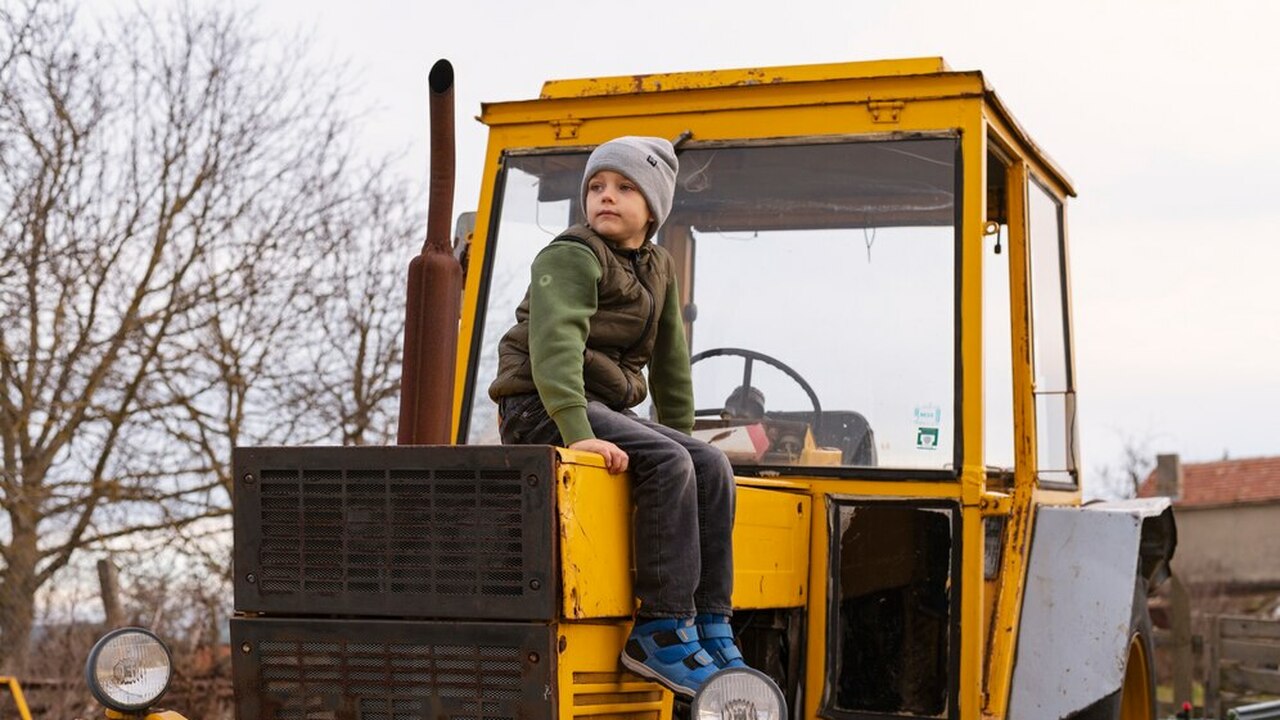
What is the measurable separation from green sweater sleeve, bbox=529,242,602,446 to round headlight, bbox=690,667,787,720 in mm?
612

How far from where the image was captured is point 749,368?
203 inches

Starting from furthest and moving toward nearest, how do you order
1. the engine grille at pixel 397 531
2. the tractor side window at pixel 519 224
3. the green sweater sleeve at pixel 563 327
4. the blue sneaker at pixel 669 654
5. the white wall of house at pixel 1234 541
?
the white wall of house at pixel 1234 541
the tractor side window at pixel 519 224
the green sweater sleeve at pixel 563 327
the blue sneaker at pixel 669 654
the engine grille at pixel 397 531

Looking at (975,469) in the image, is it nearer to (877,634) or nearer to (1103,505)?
(877,634)

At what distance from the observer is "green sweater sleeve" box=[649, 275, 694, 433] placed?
457 cm

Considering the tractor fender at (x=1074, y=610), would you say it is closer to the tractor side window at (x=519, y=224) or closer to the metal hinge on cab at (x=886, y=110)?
the metal hinge on cab at (x=886, y=110)

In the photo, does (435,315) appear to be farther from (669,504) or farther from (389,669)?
(389,669)

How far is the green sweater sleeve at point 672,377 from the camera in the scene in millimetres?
4570

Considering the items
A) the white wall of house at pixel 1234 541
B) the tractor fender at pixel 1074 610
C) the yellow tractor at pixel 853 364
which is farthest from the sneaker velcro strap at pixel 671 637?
the white wall of house at pixel 1234 541

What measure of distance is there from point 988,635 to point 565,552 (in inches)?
73.0

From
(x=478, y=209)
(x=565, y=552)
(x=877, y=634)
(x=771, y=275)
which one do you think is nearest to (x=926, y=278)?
(x=771, y=275)

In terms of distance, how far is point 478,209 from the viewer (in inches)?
214

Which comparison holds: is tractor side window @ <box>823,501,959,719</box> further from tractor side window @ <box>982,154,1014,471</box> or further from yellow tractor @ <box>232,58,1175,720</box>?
tractor side window @ <box>982,154,1014,471</box>

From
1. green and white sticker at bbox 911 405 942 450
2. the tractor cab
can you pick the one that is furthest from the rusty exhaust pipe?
green and white sticker at bbox 911 405 942 450

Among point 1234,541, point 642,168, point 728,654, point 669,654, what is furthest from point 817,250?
point 1234,541
